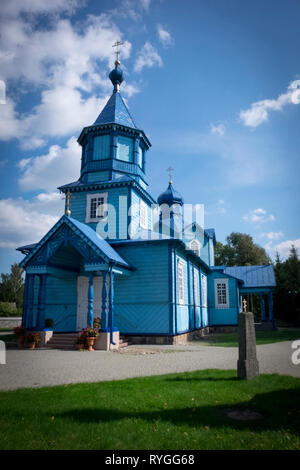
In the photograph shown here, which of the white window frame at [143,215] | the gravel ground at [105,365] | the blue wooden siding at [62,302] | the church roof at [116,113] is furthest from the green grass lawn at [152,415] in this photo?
the church roof at [116,113]

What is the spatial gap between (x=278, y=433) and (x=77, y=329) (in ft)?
44.8

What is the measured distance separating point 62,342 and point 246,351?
8796 mm

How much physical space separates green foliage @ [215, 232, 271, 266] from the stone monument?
37.7 m

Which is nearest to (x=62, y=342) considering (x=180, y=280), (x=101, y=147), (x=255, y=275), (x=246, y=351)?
(x=180, y=280)

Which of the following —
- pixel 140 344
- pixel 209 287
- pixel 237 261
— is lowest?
pixel 140 344

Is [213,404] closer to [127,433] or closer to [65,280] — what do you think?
[127,433]

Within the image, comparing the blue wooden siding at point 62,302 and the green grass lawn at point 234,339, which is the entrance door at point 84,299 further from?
the green grass lawn at point 234,339

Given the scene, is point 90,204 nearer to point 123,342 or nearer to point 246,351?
point 123,342

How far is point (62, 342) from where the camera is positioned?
1334cm

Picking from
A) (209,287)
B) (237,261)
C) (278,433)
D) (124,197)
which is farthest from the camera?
(237,261)

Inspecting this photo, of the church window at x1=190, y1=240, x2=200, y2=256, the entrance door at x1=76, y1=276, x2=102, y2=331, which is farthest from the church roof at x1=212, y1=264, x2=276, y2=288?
the entrance door at x1=76, y1=276, x2=102, y2=331

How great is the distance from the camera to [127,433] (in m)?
3.89

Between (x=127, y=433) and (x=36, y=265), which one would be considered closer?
(x=127, y=433)
